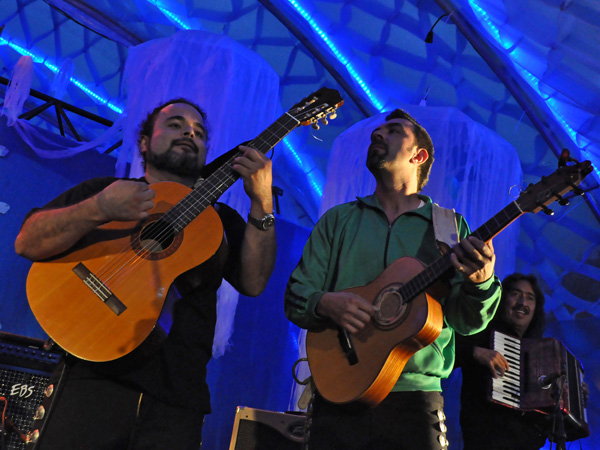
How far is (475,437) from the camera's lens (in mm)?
3871

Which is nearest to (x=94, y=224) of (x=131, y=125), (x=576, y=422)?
(x=576, y=422)

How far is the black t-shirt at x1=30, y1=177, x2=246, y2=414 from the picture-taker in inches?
88.7

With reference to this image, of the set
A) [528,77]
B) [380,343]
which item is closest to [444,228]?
[380,343]

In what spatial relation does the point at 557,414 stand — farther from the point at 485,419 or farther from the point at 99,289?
the point at 99,289

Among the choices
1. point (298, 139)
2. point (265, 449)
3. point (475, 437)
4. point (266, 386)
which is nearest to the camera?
point (475, 437)

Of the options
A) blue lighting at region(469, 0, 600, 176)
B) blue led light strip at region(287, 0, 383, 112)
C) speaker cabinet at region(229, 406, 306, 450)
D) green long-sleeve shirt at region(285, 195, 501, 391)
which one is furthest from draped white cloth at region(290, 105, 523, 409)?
green long-sleeve shirt at region(285, 195, 501, 391)

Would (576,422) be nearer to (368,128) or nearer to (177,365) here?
(177,365)

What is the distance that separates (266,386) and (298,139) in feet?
17.1

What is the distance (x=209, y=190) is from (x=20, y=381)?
61.0 inches

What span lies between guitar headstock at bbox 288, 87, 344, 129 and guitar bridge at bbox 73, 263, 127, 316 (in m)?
1.13

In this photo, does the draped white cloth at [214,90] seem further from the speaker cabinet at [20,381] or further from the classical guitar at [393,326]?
the classical guitar at [393,326]

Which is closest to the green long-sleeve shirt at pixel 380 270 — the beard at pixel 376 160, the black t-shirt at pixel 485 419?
the beard at pixel 376 160

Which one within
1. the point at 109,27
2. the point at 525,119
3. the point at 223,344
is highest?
the point at 109,27

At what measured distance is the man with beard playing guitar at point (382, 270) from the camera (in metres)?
2.26
